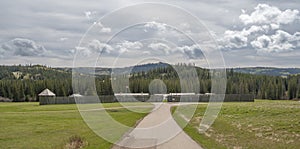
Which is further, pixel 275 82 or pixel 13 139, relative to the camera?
pixel 275 82

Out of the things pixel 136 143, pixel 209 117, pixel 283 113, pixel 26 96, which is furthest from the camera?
pixel 26 96

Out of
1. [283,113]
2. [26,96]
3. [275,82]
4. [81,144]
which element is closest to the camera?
[81,144]

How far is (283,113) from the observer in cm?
4419

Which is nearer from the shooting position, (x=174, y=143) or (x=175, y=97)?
(x=174, y=143)

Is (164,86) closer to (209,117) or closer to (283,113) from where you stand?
(209,117)

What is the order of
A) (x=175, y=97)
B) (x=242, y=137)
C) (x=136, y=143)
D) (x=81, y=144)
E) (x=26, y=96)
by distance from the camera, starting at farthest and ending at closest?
(x=26, y=96) < (x=175, y=97) < (x=242, y=137) < (x=81, y=144) < (x=136, y=143)

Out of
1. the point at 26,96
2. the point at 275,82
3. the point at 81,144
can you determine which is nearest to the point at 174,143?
the point at 81,144

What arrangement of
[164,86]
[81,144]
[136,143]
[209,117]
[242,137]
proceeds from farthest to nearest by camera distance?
[164,86] → [209,117] → [242,137] → [81,144] → [136,143]

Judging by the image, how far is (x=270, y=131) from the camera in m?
30.8

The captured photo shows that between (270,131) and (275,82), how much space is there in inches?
5507

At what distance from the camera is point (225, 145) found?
84.7 feet

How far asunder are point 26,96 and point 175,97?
60.5 metres

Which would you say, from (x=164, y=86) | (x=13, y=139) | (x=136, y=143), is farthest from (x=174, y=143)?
(x=164, y=86)

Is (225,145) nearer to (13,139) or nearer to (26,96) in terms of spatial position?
(13,139)
